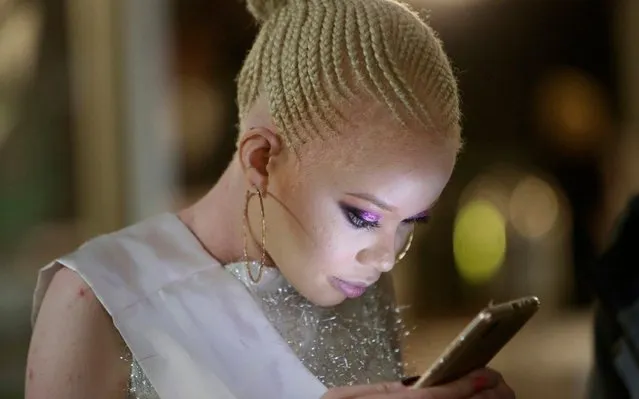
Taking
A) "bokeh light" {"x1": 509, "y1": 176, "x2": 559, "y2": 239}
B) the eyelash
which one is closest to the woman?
the eyelash

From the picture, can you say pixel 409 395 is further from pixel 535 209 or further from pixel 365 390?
pixel 535 209

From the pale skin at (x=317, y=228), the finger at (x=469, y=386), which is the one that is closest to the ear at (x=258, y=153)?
the pale skin at (x=317, y=228)

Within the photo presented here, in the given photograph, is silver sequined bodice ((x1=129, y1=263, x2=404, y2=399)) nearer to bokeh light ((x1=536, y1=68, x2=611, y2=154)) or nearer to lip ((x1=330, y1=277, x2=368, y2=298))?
lip ((x1=330, y1=277, x2=368, y2=298))

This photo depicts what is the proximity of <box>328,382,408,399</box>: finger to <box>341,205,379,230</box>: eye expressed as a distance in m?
0.06

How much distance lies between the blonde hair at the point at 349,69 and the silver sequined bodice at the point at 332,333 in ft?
0.23

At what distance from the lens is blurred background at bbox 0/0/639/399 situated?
41 centimetres

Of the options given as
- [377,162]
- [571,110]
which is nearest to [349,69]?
[377,162]

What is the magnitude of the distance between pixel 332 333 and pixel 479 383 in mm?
72

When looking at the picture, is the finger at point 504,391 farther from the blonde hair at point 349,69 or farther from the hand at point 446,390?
the blonde hair at point 349,69

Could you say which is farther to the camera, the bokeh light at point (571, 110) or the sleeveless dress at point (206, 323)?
the bokeh light at point (571, 110)

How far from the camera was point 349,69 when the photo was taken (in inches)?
12.2

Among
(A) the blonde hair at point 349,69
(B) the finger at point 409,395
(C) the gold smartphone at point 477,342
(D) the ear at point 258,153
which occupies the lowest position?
(B) the finger at point 409,395

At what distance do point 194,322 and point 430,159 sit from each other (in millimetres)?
119

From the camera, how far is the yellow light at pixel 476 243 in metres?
0.46
